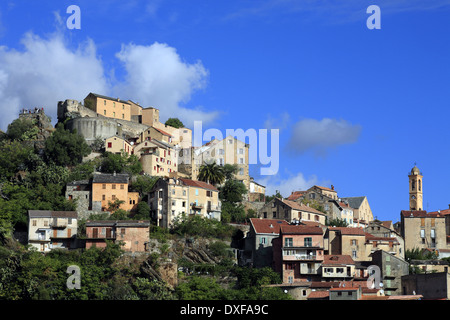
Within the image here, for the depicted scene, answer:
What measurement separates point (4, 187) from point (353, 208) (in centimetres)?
4812

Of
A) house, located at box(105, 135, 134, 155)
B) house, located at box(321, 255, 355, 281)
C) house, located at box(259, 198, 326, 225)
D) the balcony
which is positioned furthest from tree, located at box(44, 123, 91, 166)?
house, located at box(321, 255, 355, 281)

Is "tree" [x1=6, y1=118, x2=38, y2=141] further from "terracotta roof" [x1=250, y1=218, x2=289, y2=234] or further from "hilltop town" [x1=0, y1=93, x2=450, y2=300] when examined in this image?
"terracotta roof" [x1=250, y1=218, x2=289, y2=234]

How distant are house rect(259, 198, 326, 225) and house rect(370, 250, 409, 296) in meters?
13.7

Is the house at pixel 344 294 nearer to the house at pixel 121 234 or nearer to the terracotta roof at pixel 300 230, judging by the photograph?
the terracotta roof at pixel 300 230

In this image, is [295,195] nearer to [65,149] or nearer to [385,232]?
[385,232]

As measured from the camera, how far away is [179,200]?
110312mm

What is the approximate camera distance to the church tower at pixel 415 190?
137 metres

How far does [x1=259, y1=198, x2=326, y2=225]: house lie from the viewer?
370 feet

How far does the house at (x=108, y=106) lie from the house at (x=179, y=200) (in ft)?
87.1

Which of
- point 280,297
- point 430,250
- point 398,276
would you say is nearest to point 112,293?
point 280,297

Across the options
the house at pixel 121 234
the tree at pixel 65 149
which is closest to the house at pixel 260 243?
the house at pixel 121 234

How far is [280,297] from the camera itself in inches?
3600
